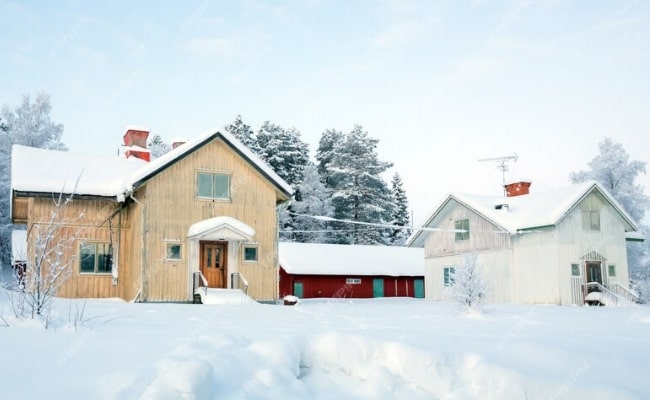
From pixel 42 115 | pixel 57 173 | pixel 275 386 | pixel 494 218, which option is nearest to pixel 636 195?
pixel 494 218

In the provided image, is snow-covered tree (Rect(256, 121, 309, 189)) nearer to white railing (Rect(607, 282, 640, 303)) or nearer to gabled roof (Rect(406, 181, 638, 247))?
gabled roof (Rect(406, 181, 638, 247))

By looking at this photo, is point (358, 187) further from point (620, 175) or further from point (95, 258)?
point (95, 258)

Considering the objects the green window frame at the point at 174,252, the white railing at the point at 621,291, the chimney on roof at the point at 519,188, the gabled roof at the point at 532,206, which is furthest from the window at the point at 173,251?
the chimney on roof at the point at 519,188

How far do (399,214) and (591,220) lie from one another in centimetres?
3598

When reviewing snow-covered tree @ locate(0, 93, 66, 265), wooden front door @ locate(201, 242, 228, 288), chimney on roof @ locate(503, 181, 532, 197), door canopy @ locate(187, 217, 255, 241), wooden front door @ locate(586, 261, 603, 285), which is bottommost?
wooden front door @ locate(586, 261, 603, 285)

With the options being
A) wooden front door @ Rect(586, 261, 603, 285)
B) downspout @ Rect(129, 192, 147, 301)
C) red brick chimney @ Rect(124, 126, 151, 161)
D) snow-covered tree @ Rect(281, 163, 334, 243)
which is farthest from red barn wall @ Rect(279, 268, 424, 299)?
downspout @ Rect(129, 192, 147, 301)

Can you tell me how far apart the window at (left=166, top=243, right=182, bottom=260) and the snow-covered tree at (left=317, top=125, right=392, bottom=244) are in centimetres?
3272

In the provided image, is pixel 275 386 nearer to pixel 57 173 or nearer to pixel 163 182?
pixel 163 182

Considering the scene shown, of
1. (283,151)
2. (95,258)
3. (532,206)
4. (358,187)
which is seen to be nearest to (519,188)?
(532,206)

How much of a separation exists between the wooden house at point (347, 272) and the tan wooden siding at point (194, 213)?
13.4 m

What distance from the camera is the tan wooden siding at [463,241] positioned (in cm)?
2919

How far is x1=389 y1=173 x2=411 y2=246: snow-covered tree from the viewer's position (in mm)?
60744

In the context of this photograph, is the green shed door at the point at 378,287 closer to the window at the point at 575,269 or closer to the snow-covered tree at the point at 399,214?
the window at the point at 575,269

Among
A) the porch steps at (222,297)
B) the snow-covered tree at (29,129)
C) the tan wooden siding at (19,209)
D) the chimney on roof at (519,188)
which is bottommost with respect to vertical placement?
the porch steps at (222,297)
